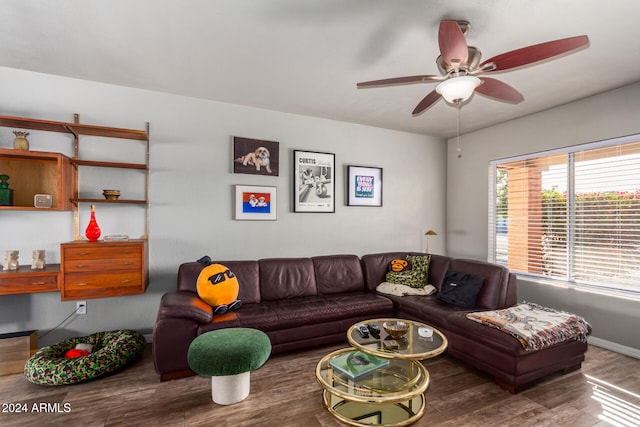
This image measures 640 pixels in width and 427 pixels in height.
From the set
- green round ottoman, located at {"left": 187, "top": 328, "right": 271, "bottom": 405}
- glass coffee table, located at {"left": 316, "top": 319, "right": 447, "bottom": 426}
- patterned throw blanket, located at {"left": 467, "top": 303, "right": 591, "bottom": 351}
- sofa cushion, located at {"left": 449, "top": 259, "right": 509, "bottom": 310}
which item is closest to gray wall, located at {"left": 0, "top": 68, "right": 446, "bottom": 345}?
green round ottoman, located at {"left": 187, "top": 328, "right": 271, "bottom": 405}

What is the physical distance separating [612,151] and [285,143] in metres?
3.63

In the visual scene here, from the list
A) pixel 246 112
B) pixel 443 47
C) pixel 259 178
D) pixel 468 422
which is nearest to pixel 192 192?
pixel 259 178

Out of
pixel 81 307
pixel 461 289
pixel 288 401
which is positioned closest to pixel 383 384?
pixel 288 401

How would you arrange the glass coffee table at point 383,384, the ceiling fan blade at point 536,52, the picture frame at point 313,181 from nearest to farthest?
1. the ceiling fan blade at point 536,52
2. the glass coffee table at point 383,384
3. the picture frame at point 313,181

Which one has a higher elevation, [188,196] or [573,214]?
[188,196]

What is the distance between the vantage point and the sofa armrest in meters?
2.36

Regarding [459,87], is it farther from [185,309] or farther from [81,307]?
[81,307]

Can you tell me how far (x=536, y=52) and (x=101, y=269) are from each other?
367cm

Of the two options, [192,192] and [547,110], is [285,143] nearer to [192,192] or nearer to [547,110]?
[192,192]

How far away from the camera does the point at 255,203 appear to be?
3.66 meters

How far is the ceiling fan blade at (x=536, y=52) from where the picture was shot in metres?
1.55

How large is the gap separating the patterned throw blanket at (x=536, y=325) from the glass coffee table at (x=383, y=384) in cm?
55

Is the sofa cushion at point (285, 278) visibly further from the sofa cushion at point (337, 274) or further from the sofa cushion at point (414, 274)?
the sofa cushion at point (414, 274)

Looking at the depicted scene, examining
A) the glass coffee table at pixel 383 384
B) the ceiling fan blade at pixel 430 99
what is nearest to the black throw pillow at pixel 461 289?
the glass coffee table at pixel 383 384
